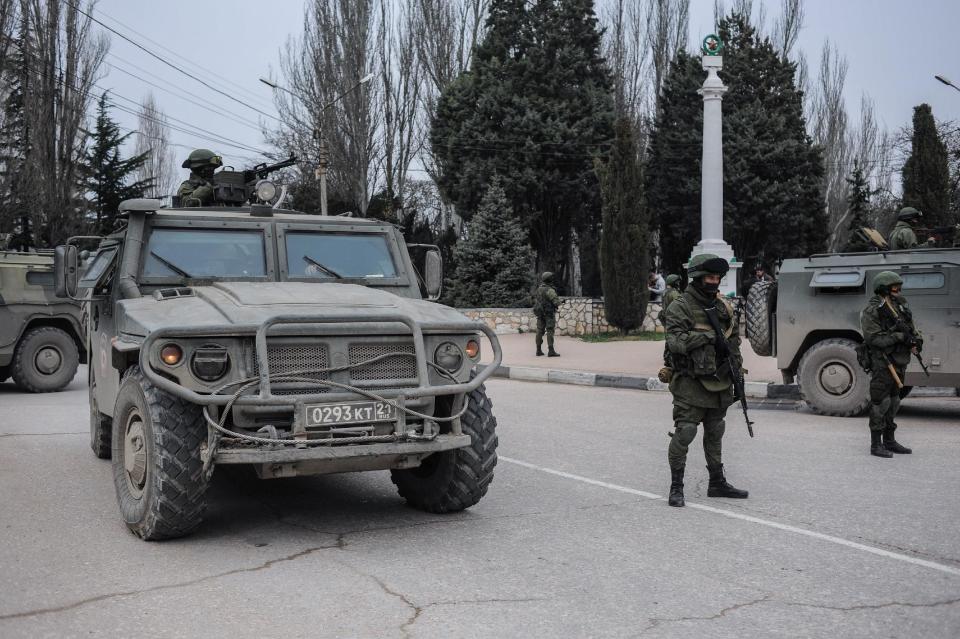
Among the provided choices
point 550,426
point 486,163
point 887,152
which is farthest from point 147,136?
point 550,426

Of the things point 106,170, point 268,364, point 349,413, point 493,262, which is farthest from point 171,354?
point 106,170

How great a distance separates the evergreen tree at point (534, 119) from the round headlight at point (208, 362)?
91.2ft

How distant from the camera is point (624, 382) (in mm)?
15633

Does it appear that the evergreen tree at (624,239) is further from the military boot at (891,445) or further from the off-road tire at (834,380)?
the military boot at (891,445)

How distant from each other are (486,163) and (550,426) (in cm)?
2346

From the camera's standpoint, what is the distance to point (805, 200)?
34.9 metres

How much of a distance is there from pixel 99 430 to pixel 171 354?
3429 millimetres

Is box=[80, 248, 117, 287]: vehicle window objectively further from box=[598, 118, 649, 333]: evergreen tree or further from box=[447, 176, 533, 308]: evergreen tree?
box=[447, 176, 533, 308]: evergreen tree

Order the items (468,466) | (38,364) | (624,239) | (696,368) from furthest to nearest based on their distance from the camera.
Result: (624,239) → (38,364) → (696,368) → (468,466)

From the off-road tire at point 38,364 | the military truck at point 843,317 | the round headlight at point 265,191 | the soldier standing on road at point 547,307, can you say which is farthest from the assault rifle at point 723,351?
the soldier standing on road at point 547,307

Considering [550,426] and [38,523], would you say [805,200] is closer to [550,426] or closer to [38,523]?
[550,426]

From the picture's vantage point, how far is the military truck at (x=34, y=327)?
13580mm

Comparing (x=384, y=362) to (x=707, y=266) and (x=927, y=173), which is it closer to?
(x=707, y=266)

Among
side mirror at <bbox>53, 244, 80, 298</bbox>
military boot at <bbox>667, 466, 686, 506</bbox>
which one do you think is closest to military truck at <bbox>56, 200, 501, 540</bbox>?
side mirror at <bbox>53, 244, 80, 298</bbox>
